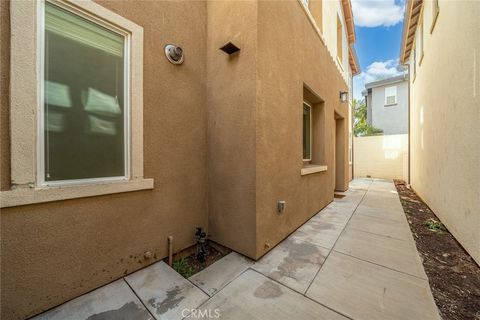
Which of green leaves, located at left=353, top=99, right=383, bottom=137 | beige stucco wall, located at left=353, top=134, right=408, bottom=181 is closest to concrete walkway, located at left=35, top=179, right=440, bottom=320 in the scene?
beige stucco wall, located at left=353, top=134, right=408, bottom=181

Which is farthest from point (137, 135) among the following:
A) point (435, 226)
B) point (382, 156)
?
point (382, 156)

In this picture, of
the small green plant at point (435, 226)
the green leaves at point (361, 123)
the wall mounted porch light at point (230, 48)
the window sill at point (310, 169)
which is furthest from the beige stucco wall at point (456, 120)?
the green leaves at point (361, 123)

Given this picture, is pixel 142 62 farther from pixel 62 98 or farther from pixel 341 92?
pixel 341 92

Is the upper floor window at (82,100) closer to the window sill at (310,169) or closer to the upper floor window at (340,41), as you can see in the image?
the window sill at (310,169)

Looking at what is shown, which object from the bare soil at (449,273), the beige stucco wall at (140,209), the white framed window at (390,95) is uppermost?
the white framed window at (390,95)

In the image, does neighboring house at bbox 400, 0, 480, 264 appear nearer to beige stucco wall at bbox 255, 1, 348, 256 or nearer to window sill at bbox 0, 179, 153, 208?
beige stucco wall at bbox 255, 1, 348, 256

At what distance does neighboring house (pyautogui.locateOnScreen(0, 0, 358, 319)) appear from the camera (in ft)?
5.15

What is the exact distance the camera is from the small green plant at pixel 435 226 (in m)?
3.48

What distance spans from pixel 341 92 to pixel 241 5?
5188mm

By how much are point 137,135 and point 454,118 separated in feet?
17.2

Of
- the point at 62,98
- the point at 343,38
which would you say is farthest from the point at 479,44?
the point at 343,38

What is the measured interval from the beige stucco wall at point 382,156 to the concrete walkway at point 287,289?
367 inches

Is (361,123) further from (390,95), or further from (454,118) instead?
(454,118)

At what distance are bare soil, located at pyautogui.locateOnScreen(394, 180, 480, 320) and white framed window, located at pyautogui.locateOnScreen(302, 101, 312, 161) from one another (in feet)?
8.15
